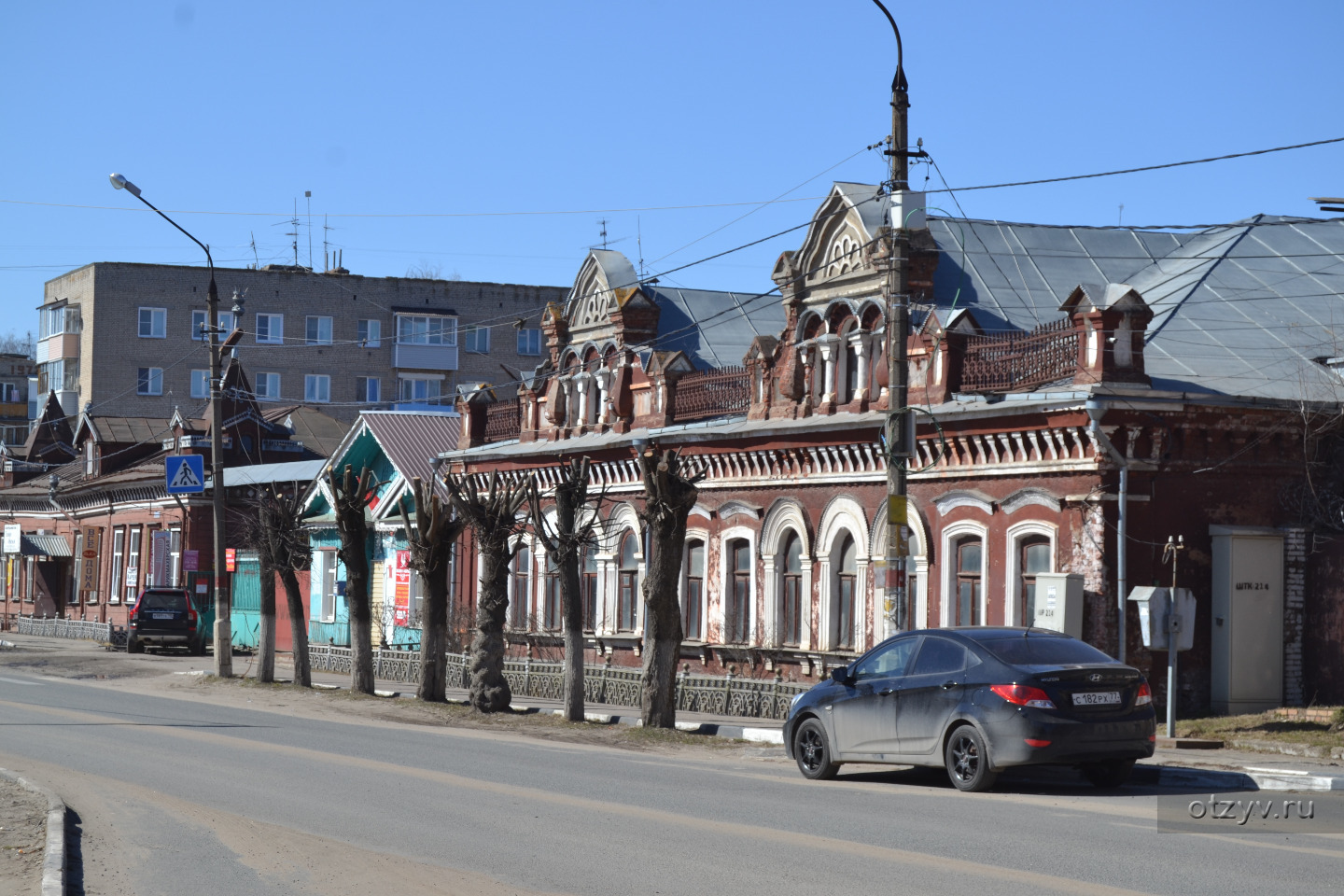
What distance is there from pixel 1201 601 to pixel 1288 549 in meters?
1.42

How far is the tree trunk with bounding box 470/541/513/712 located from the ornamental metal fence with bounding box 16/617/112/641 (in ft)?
87.2

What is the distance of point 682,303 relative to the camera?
36.2 m

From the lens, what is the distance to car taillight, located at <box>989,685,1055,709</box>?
13914mm

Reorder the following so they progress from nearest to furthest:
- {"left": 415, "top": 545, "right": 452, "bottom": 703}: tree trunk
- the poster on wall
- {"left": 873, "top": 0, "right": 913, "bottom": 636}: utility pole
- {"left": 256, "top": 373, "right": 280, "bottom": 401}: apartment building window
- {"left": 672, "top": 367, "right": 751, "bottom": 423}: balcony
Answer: {"left": 873, "top": 0, "right": 913, "bottom": 636}: utility pole < {"left": 415, "top": 545, "right": 452, "bottom": 703}: tree trunk < {"left": 672, "top": 367, "right": 751, "bottom": 423}: balcony < the poster on wall < {"left": 256, "top": 373, "right": 280, "bottom": 401}: apartment building window

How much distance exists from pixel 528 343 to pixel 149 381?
58.9 feet

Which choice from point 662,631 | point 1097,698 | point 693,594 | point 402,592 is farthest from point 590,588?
point 1097,698

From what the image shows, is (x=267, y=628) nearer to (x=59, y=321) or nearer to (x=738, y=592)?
(x=738, y=592)

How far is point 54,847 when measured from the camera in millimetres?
10797

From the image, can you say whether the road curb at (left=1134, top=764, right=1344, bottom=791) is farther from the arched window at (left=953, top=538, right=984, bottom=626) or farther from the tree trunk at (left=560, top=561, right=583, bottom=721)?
the tree trunk at (left=560, top=561, right=583, bottom=721)

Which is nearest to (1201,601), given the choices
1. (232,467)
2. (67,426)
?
(232,467)

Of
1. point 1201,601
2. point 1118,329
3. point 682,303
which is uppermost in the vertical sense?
point 682,303

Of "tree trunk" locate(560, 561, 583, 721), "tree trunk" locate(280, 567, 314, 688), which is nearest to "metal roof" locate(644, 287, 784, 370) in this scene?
"tree trunk" locate(280, 567, 314, 688)

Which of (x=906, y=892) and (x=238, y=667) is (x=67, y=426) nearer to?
(x=238, y=667)

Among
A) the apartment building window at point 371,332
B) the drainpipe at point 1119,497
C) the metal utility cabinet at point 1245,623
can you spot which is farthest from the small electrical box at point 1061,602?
the apartment building window at point 371,332
